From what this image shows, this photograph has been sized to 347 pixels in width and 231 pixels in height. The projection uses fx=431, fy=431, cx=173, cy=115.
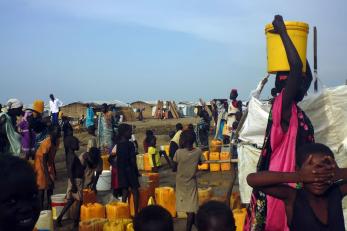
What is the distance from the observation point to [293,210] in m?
→ 2.38

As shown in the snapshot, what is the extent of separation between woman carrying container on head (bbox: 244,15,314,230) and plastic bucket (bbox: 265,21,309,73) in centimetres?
39

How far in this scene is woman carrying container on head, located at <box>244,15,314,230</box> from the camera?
10.1 ft

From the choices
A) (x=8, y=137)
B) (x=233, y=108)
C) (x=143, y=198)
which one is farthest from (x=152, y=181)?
(x=233, y=108)

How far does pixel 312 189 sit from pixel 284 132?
911mm

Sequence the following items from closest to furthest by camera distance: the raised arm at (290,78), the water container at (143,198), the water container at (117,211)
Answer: the raised arm at (290,78)
the water container at (117,211)
the water container at (143,198)

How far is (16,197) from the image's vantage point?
170 cm

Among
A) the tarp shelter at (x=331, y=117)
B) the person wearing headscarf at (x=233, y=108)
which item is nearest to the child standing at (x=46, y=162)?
the tarp shelter at (x=331, y=117)

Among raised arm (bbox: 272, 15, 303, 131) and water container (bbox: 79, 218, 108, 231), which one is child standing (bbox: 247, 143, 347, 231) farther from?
water container (bbox: 79, 218, 108, 231)

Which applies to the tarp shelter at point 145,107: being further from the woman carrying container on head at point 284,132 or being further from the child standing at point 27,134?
the woman carrying container on head at point 284,132

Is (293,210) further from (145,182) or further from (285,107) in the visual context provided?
(145,182)

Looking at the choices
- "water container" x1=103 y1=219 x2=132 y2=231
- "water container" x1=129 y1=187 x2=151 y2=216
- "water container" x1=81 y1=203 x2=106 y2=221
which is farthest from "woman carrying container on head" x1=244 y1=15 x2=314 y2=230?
"water container" x1=129 y1=187 x2=151 y2=216

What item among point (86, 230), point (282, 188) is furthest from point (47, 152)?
point (282, 188)

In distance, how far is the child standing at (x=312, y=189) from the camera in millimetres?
2260

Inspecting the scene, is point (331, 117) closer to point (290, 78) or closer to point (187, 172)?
point (187, 172)
